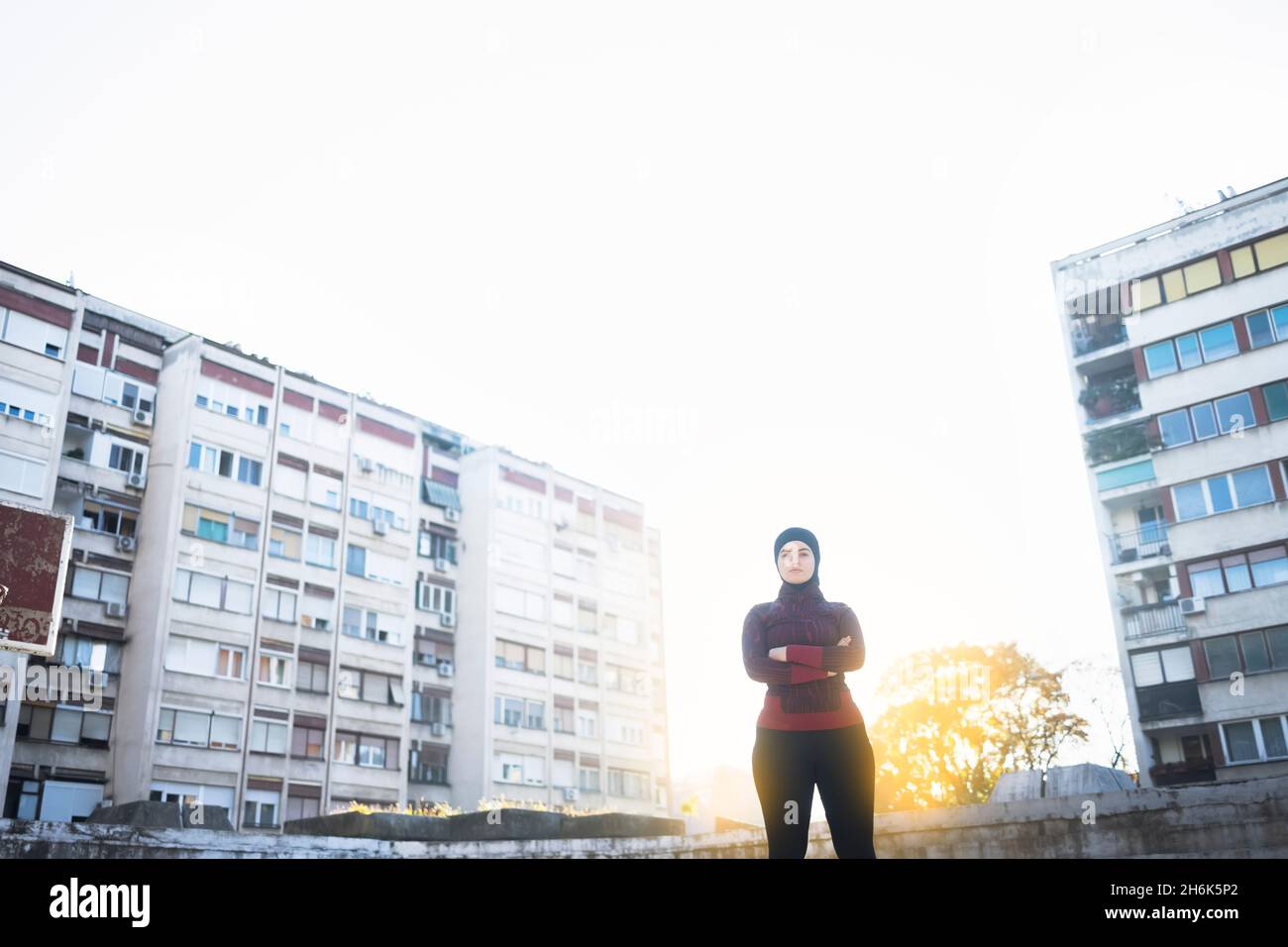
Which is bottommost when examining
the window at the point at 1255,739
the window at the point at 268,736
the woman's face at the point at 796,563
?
the woman's face at the point at 796,563

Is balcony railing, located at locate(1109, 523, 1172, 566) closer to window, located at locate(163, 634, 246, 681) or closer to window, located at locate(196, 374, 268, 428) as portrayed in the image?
window, located at locate(163, 634, 246, 681)

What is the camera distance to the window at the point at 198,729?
1594 inches

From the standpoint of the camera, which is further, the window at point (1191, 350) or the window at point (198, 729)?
the window at point (198, 729)

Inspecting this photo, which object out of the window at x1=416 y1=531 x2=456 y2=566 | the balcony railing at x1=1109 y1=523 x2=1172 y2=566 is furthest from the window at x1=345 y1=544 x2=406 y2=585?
the balcony railing at x1=1109 y1=523 x2=1172 y2=566

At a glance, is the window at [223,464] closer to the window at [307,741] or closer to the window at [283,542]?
the window at [283,542]

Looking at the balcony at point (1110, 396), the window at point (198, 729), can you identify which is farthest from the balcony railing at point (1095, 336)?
the window at point (198, 729)

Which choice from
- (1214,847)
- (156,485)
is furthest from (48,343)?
(1214,847)

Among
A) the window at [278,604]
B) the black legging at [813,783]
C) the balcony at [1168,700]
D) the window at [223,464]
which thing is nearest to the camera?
the black legging at [813,783]

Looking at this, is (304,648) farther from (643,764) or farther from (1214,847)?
(1214,847)

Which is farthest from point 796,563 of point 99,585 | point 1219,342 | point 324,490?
point 324,490

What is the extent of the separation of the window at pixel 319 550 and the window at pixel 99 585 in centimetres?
768

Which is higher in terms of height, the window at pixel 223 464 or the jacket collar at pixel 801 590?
the window at pixel 223 464
